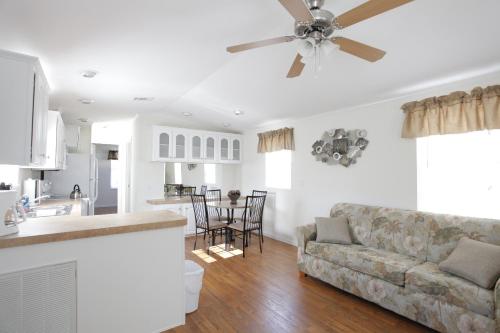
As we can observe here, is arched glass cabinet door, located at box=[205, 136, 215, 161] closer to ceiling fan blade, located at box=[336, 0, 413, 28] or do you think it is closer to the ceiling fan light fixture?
the ceiling fan light fixture

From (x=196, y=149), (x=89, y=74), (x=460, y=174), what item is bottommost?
(x=460, y=174)

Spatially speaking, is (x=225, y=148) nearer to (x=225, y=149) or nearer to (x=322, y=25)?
(x=225, y=149)

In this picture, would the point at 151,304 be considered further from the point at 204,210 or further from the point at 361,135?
the point at 361,135

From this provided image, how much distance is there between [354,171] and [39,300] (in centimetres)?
362

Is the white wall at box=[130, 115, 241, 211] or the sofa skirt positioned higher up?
the white wall at box=[130, 115, 241, 211]

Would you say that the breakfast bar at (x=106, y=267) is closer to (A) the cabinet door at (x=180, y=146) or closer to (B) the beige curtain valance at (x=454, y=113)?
(B) the beige curtain valance at (x=454, y=113)

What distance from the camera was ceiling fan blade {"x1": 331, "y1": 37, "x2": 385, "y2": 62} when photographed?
1655 mm

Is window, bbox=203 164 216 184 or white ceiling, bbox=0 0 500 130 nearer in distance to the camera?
white ceiling, bbox=0 0 500 130

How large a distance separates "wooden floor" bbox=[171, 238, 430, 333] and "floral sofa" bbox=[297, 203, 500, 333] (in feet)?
0.43

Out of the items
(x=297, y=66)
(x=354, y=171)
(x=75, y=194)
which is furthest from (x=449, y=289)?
(x=75, y=194)

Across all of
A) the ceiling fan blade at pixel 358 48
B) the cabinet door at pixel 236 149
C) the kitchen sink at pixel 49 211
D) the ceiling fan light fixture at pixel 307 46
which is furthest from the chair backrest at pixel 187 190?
the ceiling fan blade at pixel 358 48

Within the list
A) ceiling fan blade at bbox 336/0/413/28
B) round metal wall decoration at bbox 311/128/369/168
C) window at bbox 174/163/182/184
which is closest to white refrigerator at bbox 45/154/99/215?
window at bbox 174/163/182/184

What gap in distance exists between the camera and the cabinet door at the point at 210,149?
18.1 ft

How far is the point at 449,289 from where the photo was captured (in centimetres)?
205
